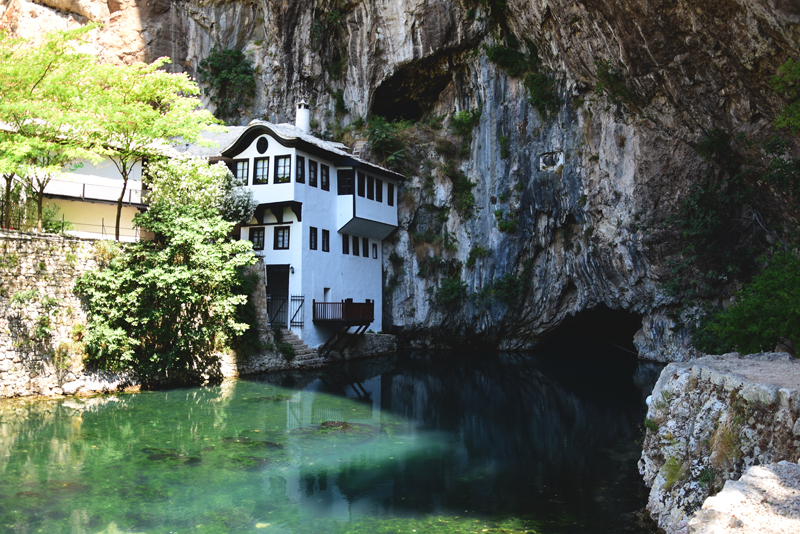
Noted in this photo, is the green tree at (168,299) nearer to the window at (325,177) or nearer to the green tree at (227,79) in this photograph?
the window at (325,177)

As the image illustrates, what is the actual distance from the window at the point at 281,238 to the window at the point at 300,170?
226cm

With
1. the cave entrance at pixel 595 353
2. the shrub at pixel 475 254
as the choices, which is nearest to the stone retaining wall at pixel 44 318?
the cave entrance at pixel 595 353

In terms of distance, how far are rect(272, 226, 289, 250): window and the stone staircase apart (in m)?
3.87

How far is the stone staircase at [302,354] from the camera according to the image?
2555 centimetres

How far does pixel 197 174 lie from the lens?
23.5 metres

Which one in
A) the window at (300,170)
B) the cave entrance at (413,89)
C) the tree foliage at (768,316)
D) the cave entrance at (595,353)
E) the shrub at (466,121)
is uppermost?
the cave entrance at (413,89)

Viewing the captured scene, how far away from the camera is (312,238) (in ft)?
92.6

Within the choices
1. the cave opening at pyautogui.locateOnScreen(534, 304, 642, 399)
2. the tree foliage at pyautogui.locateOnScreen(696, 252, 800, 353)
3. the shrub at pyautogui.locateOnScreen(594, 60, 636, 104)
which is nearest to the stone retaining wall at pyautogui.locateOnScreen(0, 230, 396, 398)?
the cave opening at pyautogui.locateOnScreen(534, 304, 642, 399)

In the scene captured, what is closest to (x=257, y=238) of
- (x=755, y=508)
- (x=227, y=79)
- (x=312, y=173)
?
(x=312, y=173)

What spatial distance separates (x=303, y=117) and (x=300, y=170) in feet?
28.0

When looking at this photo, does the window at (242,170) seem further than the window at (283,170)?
Yes

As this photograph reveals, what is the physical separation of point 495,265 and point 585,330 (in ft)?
37.1

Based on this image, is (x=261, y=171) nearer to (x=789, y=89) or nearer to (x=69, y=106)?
(x=69, y=106)

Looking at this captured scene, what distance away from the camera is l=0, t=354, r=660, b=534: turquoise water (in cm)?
905
